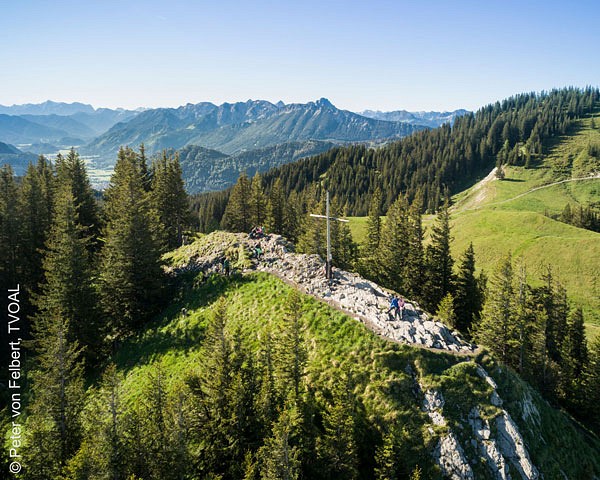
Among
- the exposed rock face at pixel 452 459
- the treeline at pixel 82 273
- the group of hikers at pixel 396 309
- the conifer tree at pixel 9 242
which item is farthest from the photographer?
the conifer tree at pixel 9 242

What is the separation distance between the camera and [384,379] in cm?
2069

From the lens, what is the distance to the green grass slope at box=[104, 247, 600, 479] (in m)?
19.4

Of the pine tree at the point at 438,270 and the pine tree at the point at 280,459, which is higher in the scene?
the pine tree at the point at 280,459

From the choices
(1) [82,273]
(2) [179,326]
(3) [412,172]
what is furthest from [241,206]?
(3) [412,172]

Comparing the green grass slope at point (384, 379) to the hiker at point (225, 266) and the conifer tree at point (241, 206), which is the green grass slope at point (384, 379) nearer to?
the hiker at point (225, 266)

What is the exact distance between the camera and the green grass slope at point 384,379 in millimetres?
19359

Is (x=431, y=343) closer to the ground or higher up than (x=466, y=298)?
higher up

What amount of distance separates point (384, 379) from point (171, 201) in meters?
48.8

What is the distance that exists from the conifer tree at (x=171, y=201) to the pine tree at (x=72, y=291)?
77.9ft

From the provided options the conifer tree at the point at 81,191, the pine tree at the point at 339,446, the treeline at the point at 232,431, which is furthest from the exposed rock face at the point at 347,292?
the conifer tree at the point at 81,191

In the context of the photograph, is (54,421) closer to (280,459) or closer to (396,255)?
(280,459)

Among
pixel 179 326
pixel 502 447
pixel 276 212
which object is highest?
pixel 179 326

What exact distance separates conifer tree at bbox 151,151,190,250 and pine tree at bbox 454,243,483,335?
46547 mm

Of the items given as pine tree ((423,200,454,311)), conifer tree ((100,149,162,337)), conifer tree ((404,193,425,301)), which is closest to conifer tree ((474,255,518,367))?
pine tree ((423,200,454,311))
